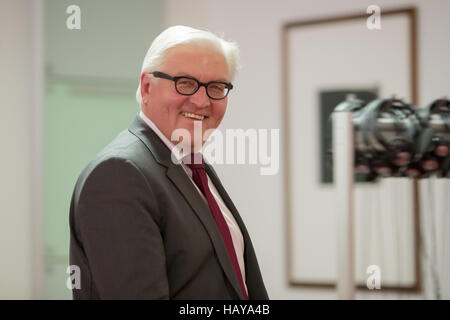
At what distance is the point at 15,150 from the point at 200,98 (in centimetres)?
120

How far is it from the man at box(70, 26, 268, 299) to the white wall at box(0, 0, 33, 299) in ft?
3.35

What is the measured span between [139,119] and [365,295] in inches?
50.9

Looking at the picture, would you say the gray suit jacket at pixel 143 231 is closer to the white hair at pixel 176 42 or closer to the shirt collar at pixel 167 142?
the shirt collar at pixel 167 142

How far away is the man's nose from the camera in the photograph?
3.48 feet

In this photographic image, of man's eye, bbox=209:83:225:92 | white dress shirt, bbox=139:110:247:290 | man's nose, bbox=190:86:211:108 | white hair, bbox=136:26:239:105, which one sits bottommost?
white dress shirt, bbox=139:110:247:290

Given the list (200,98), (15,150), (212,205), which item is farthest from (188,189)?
(15,150)

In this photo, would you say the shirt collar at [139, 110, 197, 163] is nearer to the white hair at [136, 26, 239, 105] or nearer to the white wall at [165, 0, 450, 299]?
the white hair at [136, 26, 239, 105]

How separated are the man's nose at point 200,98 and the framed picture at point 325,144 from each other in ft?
3.69

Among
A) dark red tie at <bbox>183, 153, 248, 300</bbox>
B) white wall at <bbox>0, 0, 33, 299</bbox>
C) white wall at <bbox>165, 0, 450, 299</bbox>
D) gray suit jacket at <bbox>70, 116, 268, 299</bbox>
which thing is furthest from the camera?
white wall at <bbox>165, 0, 450, 299</bbox>

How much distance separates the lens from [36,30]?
202cm

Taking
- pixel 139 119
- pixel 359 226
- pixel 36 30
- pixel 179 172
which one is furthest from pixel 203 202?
pixel 36 30

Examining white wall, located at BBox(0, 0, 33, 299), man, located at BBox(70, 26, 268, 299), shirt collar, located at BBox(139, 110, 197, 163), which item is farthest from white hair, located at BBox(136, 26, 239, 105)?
white wall, located at BBox(0, 0, 33, 299)

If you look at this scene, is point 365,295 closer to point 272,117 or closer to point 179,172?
point 272,117

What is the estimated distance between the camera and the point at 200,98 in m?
1.06
